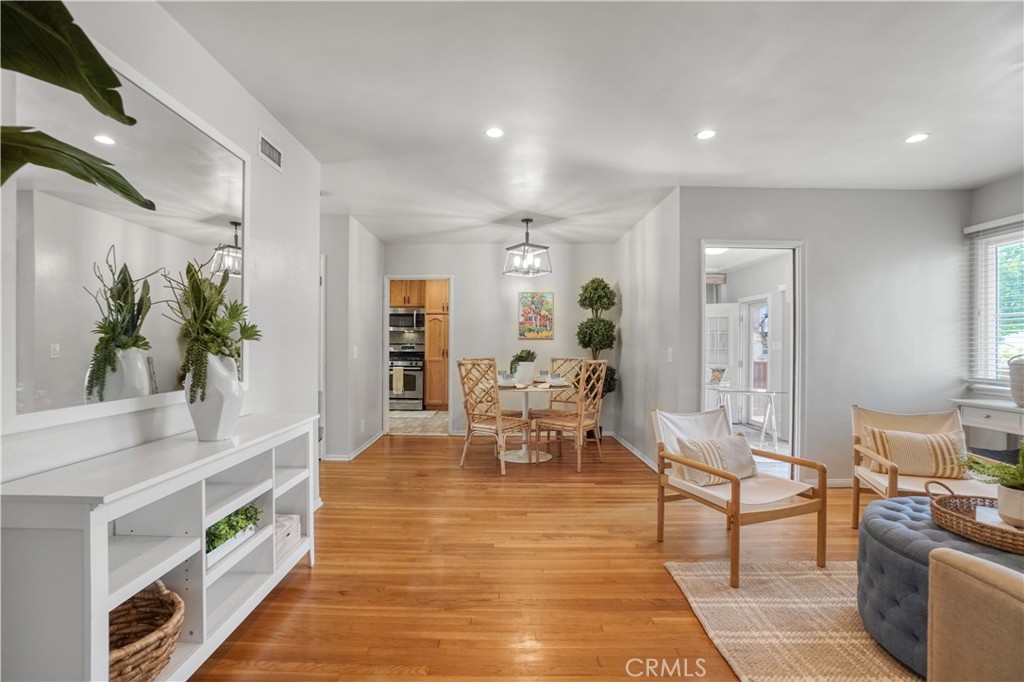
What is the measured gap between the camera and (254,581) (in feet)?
6.64

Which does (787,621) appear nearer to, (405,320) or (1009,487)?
(1009,487)

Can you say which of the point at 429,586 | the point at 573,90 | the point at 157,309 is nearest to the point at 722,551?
the point at 429,586

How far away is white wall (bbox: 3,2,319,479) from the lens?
156 centimetres

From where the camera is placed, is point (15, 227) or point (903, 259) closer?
point (15, 227)

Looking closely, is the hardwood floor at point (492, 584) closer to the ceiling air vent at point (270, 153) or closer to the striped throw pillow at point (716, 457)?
the striped throw pillow at point (716, 457)

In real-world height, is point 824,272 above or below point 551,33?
below

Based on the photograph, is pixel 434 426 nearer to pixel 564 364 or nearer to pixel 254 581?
pixel 564 364

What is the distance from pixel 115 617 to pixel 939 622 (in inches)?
91.5

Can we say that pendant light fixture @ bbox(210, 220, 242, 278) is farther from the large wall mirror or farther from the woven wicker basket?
the large wall mirror

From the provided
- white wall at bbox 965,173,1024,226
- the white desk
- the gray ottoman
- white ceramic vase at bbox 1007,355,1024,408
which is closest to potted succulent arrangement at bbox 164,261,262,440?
the gray ottoman

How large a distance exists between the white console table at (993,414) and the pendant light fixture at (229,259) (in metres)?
4.99

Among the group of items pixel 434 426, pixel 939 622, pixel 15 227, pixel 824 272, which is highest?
pixel 824 272

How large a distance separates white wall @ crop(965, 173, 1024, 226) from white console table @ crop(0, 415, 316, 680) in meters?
5.29

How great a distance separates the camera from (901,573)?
1777 millimetres
